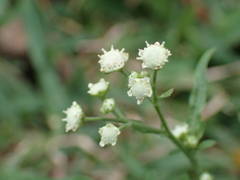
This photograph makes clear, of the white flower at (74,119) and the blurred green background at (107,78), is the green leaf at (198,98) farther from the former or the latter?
the blurred green background at (107,78)

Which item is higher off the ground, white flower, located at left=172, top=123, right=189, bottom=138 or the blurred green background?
the blurred green background

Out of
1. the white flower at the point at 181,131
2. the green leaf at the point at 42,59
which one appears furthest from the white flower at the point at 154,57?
the green leaf at the point at 42,59

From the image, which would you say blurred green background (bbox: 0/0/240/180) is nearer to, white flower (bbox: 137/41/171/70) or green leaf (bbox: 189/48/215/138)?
green leaf (bbox: 189/48/215/138)

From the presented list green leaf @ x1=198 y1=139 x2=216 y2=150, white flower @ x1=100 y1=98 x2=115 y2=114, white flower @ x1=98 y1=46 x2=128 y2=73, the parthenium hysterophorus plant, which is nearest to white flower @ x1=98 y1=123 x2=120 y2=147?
the parthenium hysterophorus plant

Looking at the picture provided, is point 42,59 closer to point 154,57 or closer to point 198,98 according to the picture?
point 198,98

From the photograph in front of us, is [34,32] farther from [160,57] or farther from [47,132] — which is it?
[160,57]

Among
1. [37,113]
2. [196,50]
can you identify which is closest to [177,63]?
[196,50]
